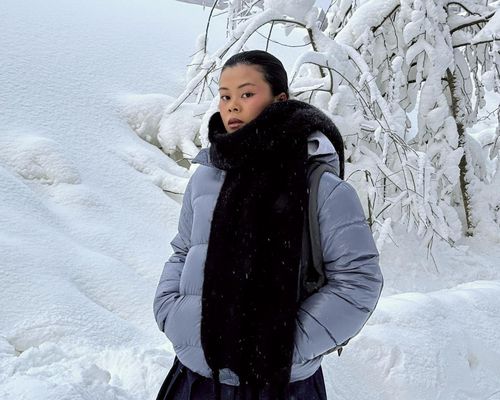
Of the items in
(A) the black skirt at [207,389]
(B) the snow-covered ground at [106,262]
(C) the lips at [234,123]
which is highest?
(C) the lips at [234,123]

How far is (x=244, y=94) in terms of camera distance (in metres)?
1.36

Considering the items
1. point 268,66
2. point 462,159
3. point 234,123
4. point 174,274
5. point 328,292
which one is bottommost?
point 462,159

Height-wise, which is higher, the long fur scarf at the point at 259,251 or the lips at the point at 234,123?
the lips at the point at 234,123

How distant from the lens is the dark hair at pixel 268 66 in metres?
1.37

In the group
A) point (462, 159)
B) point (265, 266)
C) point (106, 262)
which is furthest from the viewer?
point (462, 159)

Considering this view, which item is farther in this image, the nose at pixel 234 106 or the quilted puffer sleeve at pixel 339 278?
the nose at pixel 234 106

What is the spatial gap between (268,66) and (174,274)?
57 centimetres

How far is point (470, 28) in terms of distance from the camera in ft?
19.3

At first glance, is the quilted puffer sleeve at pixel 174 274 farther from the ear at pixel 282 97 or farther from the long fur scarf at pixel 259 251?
the ear at pixel 282 97

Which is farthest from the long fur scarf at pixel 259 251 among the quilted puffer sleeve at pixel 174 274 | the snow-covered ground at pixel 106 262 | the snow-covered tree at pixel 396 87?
the snow-covered tree at pixel 396 87

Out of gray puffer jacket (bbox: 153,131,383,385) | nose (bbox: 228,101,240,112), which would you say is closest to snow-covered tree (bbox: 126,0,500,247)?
nose (bbox: 228,101,240,112)

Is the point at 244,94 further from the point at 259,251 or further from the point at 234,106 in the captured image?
the point at 259,251

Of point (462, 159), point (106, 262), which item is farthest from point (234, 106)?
point (462, 159)

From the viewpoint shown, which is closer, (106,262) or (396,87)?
(106,262)
